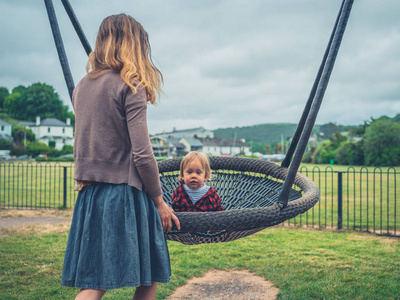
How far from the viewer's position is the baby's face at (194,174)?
8.00 feet

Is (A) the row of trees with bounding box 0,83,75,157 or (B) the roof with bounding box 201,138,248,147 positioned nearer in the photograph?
(A) the row of trees with bounding box 0,83,75,157

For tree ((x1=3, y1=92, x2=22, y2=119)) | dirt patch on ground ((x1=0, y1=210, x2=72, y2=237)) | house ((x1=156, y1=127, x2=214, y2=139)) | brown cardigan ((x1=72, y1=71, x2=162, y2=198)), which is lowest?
dirt patch on ground ((x1=0, y1=210, x2=72, y2=237))

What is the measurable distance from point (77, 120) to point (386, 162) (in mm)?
33176

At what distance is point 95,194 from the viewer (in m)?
1.54

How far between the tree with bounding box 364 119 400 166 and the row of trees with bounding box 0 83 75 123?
6001cm

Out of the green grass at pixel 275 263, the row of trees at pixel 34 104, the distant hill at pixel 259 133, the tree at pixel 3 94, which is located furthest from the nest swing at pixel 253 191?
the distant hill at pixel 259 133

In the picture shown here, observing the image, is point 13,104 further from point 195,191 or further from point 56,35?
point 195,191

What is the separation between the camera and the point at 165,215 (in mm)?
1605

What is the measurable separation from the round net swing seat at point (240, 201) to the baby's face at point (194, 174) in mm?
294

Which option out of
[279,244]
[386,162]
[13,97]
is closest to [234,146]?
[13,97]

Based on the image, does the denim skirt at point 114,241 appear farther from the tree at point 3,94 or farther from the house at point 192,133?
the house at point 192,133

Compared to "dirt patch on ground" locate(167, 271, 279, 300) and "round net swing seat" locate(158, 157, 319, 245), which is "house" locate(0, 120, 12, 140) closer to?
"dirt patch on ground" locate(167, 271, 279, 300)

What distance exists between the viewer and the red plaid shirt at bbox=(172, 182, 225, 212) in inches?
94.5

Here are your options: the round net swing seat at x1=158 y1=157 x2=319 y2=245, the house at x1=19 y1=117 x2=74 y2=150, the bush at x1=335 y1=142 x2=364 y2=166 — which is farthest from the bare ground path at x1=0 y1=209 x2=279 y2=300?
the house at x1=19 y1=117 x2=74 y2=150
